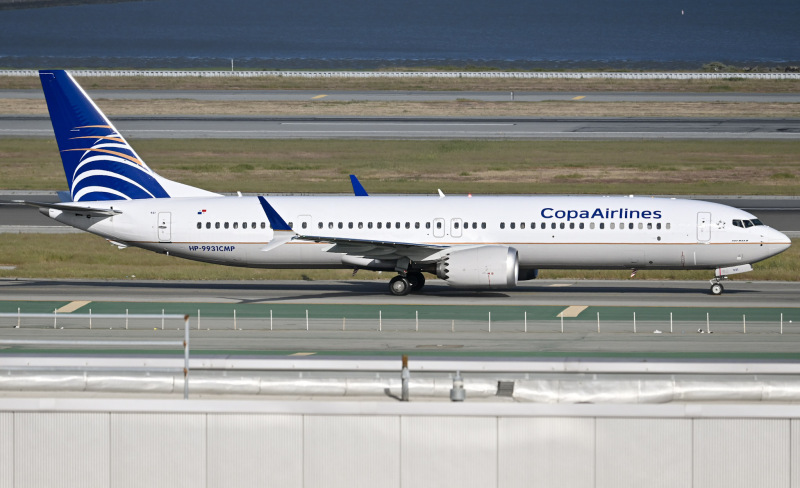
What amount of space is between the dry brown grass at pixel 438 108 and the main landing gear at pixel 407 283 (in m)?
72.2

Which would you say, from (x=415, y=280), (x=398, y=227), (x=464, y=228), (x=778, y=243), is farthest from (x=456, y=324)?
(x=778, y=243)

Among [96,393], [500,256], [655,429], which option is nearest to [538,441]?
[655,429]

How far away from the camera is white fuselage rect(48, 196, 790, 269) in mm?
44750

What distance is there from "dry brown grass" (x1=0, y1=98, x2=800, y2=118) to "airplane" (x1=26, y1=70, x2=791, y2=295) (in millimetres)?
70398

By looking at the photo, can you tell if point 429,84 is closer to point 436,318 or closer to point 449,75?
point 449,75

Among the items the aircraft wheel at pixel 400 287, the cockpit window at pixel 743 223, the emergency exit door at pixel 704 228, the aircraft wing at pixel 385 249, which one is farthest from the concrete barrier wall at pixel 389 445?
the cockpit window at pixel 743 223

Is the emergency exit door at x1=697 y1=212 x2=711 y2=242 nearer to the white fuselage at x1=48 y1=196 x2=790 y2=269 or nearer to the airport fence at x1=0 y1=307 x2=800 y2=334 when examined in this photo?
the white fuselage at x1=48 y1=196 x2=790 y2=269

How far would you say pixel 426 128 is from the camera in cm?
10788

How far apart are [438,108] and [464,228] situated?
7670 centimetres

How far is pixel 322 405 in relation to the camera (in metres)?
16.4

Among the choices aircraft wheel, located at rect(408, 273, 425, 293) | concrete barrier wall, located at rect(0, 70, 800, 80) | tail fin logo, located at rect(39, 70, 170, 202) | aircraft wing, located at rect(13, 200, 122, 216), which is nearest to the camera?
aircraft wing, located at rect(13, 200, 122, 216)

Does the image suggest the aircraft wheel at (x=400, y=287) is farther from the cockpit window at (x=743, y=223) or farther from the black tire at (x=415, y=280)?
the cockpit window at (x=743, y=223)

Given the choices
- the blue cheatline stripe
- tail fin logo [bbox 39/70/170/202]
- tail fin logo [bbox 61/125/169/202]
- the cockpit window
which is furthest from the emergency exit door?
tail fin logo [bbox 61/125/169/202]

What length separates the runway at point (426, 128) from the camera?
103 m
